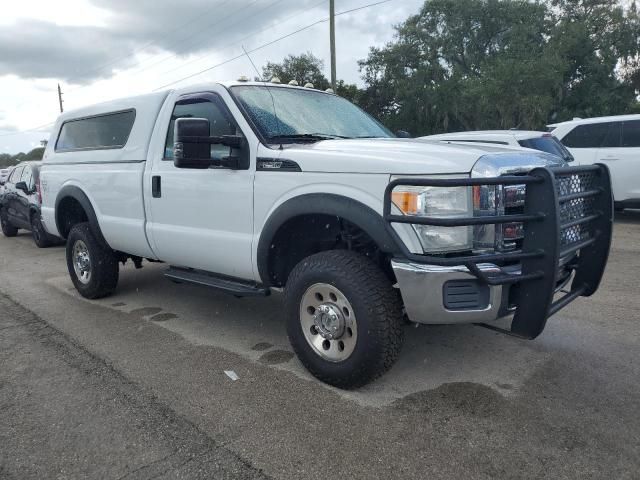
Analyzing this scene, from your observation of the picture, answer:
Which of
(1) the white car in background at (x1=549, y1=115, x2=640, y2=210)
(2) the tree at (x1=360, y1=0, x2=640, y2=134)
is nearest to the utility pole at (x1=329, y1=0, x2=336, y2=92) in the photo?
(2) the tree at (x1=360, y1=0, x2=640, y2=134)

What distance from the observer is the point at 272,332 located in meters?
4.55

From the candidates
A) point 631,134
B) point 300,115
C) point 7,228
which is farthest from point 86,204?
point 631,134

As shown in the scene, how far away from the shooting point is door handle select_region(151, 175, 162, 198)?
4.48 metres

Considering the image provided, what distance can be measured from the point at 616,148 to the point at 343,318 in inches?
336

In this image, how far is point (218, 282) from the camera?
4.14 meters

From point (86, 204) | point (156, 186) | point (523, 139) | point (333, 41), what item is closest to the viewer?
point (156, 186)

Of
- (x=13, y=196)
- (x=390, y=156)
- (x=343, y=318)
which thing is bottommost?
(x=343, y=318)

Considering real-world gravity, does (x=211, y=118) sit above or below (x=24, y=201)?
above

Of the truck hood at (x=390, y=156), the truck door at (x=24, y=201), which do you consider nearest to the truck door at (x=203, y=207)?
the truck hood at (x=390, y=156)

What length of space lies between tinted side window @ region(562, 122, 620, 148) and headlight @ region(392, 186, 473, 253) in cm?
839

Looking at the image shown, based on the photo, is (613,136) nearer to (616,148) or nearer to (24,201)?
(616,148)

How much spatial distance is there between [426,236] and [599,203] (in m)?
1.40

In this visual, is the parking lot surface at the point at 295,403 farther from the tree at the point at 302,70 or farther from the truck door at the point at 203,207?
the tree at the point at 302,70

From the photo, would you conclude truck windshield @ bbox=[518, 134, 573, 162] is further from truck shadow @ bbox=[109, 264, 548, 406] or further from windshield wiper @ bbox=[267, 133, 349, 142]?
windshield wiper @ bbox=[267, 133, 349, 142]
